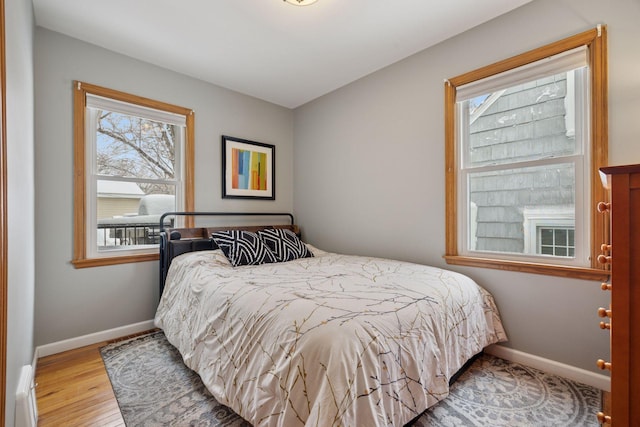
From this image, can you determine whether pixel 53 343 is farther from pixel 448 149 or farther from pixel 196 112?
pixel 448 149

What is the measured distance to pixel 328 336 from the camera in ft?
3.49

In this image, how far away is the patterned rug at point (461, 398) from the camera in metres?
1.47

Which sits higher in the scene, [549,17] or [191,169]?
[549,17]

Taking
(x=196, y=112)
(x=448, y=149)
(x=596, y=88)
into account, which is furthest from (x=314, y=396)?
(x=196, y=112)

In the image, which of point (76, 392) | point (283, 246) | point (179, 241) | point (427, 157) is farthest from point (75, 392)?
point (427, 157)

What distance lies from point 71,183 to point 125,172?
1.34ft

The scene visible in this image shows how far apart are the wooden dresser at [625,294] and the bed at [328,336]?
63 centimetres

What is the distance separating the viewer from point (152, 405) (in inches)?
63.1

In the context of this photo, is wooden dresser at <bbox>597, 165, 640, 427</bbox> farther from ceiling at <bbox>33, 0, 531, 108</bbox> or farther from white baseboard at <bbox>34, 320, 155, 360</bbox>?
white baseboard at <bbox>34, 320, 155, 360</bbox>

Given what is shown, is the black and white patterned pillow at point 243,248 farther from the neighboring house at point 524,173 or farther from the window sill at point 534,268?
the neighboring house at point 524,173

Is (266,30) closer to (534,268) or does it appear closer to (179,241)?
(179,241)

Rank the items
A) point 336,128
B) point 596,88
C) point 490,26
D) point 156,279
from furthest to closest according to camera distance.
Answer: point 336,128 < point 156,279 < point 490,26 < point 596,88

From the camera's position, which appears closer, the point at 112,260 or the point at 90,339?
the point at 90,339

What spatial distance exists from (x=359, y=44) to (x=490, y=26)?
98 cm
